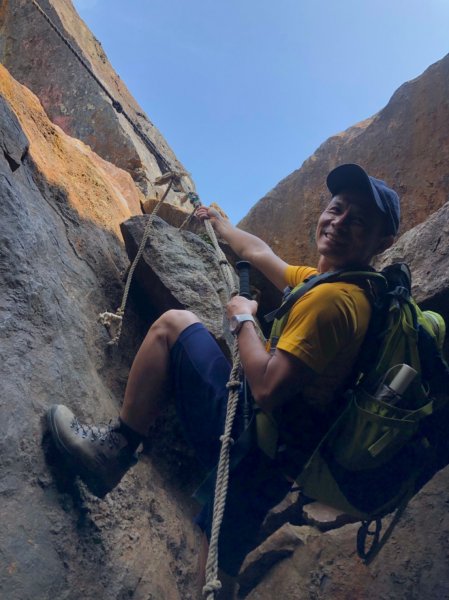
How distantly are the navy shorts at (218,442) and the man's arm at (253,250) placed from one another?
1.21 meters

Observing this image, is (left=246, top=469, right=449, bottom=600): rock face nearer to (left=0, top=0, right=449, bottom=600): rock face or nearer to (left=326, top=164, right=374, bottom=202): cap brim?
(left=0, top=0, right=449, bottom=600): rock face

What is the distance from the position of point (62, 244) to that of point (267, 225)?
403cm

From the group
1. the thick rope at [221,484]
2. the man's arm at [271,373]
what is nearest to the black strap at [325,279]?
the man's arm at [271,373]

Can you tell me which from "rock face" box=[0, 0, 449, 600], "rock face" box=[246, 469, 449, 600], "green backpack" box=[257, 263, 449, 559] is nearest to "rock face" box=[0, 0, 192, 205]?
"rock face" box=[0, 0, 449, 600]

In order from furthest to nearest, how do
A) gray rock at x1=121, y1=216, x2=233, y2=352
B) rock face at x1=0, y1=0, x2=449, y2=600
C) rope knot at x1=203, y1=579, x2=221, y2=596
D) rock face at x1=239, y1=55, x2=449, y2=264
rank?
rock face at x1=239, y1=55, x2=449, y2=264
gray rock at x1=121, y1=216, x2=233, y2=352
rock face at x1=0, y1=0, x2=449, y2=600
rope knot at x1=203, y1=579, x2=221, y2=596

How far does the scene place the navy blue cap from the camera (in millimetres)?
3250

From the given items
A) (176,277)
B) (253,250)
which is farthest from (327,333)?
(176,277)

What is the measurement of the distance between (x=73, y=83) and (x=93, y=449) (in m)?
9.01

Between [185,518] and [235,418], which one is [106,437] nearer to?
[235,418]

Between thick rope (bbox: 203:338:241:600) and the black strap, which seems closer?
thick rope (bbox: 203:338:241:600)

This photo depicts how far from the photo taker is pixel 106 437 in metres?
3.22

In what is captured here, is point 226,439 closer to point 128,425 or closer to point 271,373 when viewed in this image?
point 271,373

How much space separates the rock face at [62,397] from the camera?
2953 millimetres

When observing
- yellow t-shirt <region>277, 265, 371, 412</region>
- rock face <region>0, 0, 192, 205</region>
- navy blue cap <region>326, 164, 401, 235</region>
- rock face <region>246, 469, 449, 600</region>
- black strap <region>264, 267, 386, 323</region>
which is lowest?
rock face <region>246, 469, 449, 600</region>
